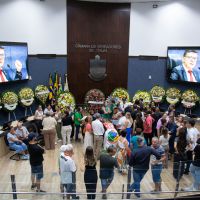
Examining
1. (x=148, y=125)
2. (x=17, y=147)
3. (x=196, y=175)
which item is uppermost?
(x=148, y=125)

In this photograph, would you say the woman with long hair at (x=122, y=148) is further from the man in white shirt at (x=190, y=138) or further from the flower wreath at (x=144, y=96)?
the flower wreath at (x=144, y=96)

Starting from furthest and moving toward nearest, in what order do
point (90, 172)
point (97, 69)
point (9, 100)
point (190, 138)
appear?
point (97, 69)
point (9, 100)
point (190, 138)
point (90, 172)

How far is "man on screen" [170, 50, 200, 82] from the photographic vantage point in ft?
44.4

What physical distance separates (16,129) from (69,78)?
6165 mm

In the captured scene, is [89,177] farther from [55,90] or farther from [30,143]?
[55,90]

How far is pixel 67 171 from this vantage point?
17.9 ft

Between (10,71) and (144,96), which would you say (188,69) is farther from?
(10,71)

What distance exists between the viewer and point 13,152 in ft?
30.5

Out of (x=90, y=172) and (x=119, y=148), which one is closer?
(x=90, y=172)

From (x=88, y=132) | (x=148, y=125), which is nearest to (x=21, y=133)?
(x=88, y=132)

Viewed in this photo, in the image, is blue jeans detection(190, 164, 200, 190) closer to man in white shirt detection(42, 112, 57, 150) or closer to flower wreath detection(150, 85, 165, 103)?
man in white shirt detection(42, 112, 57, 150)

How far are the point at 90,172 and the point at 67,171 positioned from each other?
1.53 feet

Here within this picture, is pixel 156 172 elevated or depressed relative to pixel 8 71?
depressed

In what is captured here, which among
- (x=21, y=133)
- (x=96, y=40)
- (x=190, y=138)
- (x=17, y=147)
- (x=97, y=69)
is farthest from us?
(x=97, y=69)
